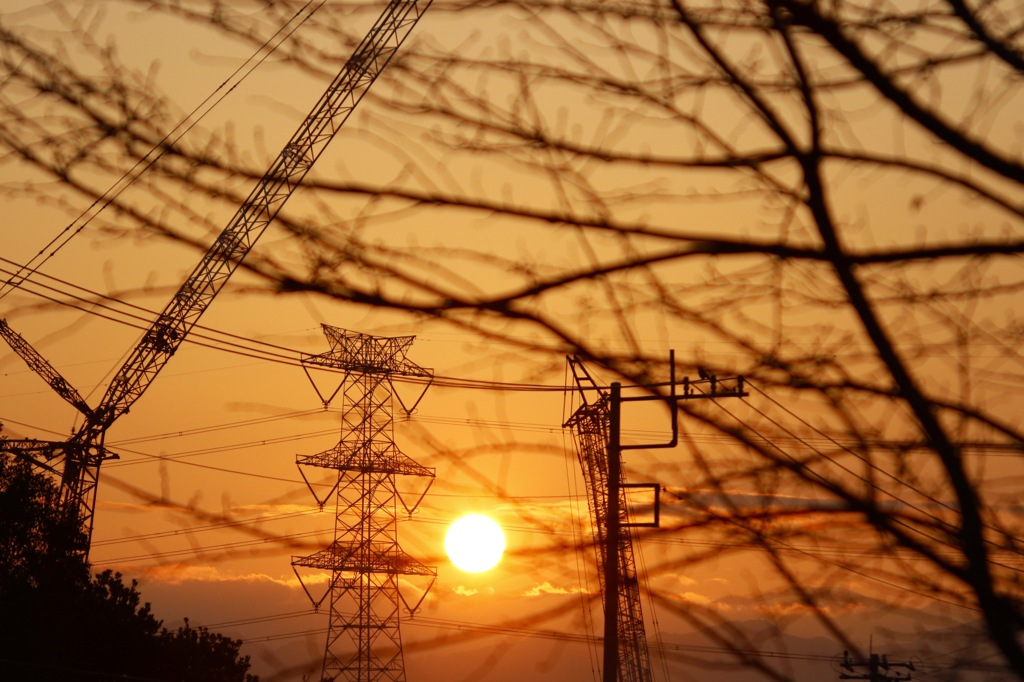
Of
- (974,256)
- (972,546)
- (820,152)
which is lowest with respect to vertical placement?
(972,546)

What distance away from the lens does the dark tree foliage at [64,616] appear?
25344 mm

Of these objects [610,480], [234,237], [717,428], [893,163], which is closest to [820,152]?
[893,163]

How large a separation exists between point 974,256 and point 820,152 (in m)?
0.65

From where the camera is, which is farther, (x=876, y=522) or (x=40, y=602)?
(x=40, y=602)

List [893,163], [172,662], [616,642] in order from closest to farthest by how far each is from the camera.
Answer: [893,163] < [616,642] < [172,662]

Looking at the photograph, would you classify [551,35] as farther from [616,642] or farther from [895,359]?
[616,642]

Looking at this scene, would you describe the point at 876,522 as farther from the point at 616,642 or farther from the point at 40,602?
the point at 40,602

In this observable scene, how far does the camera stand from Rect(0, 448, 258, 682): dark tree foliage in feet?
83.1

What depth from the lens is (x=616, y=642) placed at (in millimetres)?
13055

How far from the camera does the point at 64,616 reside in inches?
1040

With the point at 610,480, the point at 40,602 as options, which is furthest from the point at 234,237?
the point at 40,602

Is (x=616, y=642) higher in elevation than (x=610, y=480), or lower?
lower

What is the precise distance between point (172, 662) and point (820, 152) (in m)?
30.9

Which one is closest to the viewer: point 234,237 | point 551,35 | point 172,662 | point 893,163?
point 893,163
